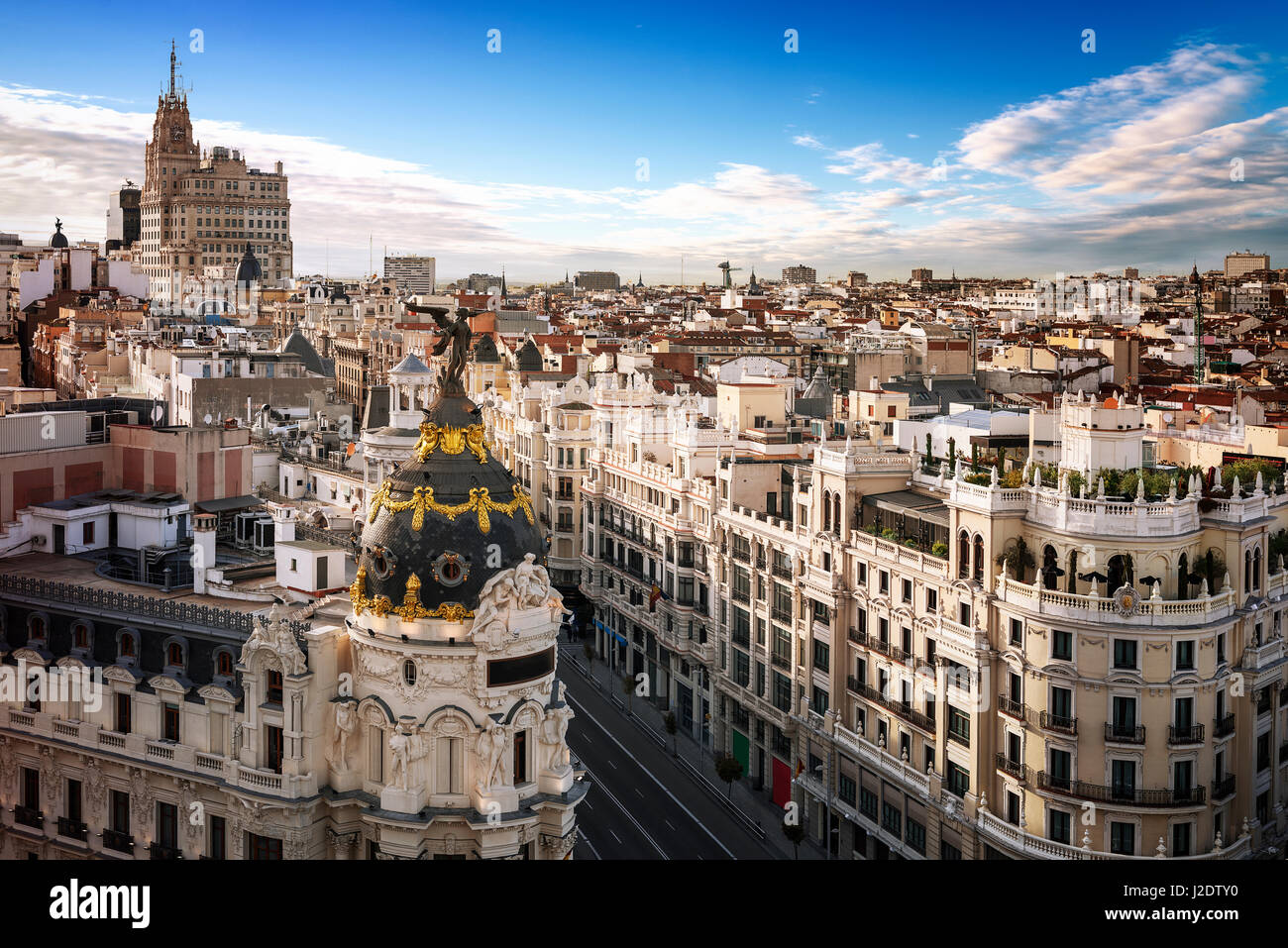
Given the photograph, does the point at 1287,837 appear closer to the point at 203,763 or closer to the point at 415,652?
the point at 415,652

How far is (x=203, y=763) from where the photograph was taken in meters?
34.2

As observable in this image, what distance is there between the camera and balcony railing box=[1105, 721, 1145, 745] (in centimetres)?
3931

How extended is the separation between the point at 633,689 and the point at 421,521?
41269 mm

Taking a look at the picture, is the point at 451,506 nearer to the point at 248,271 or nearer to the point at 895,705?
the point at 895,705

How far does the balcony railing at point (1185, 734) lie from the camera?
1549 inches

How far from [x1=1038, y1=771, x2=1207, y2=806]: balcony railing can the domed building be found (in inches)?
651

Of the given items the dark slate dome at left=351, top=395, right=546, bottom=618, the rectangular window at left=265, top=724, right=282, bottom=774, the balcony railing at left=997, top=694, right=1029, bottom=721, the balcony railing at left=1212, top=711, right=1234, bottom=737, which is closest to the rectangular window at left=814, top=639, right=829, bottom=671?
the balcony railing at left=997, top=694, right=1029, bottom=721

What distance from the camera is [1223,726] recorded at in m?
40.8

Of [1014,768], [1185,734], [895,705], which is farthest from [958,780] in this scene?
[1185,734]

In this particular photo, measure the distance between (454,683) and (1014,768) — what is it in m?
A: 19.8

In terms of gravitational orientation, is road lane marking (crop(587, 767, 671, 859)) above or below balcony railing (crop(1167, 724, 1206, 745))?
below

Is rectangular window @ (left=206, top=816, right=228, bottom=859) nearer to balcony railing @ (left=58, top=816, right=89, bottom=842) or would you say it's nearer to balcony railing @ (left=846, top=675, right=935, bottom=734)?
balcony railing @ (left=58, top=816, right=89, bottom=842)

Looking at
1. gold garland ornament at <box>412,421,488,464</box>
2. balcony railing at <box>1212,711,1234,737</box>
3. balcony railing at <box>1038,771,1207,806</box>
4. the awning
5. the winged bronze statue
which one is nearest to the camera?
gold garland ornament at <box>412,421,488,464</box>

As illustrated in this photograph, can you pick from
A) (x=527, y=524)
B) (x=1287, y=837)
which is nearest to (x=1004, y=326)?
(x=1287, y=837)
